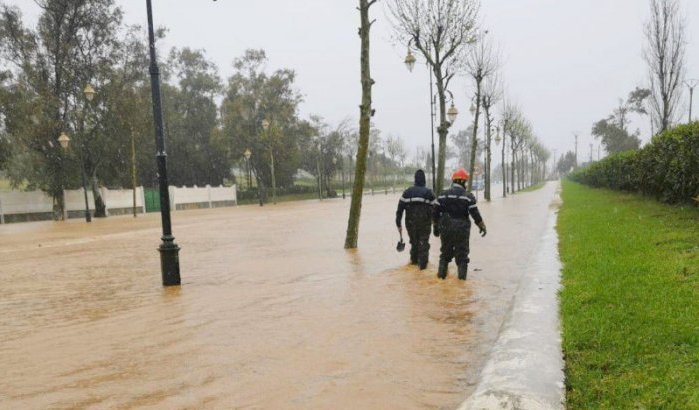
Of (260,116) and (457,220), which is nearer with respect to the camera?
(457,220)

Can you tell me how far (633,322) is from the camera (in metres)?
4.56

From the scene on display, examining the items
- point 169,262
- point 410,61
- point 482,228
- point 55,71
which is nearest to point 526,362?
point 482,228

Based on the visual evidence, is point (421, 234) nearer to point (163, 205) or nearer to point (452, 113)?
point (163, 205)

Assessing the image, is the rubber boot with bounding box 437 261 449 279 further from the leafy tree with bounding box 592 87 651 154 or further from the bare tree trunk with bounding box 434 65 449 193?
the leafy tree with bounding box 592 87 651 154

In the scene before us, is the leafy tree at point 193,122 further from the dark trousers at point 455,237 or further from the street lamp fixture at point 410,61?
the dark trousers at point 455,237

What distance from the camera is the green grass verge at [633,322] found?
129 inches

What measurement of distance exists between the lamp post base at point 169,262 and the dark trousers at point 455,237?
175 inches

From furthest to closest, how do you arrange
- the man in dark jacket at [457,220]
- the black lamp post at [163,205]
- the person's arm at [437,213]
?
the black lamp post at [163,205] < the person's arm at [437,213] < the man in dark jacket at [457,220]

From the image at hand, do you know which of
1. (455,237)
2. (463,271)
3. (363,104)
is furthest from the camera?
(363,104)

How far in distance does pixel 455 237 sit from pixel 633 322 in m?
3.49

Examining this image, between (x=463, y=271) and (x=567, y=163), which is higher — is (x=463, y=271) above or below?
below

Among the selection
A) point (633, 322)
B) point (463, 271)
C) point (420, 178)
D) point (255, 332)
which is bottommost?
point (255, 332)

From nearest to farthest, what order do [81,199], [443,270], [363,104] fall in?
[443,270]
[363,104]
[81,199]

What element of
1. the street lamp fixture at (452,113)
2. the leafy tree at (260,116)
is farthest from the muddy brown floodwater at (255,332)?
the leafy tree at (260,116)
